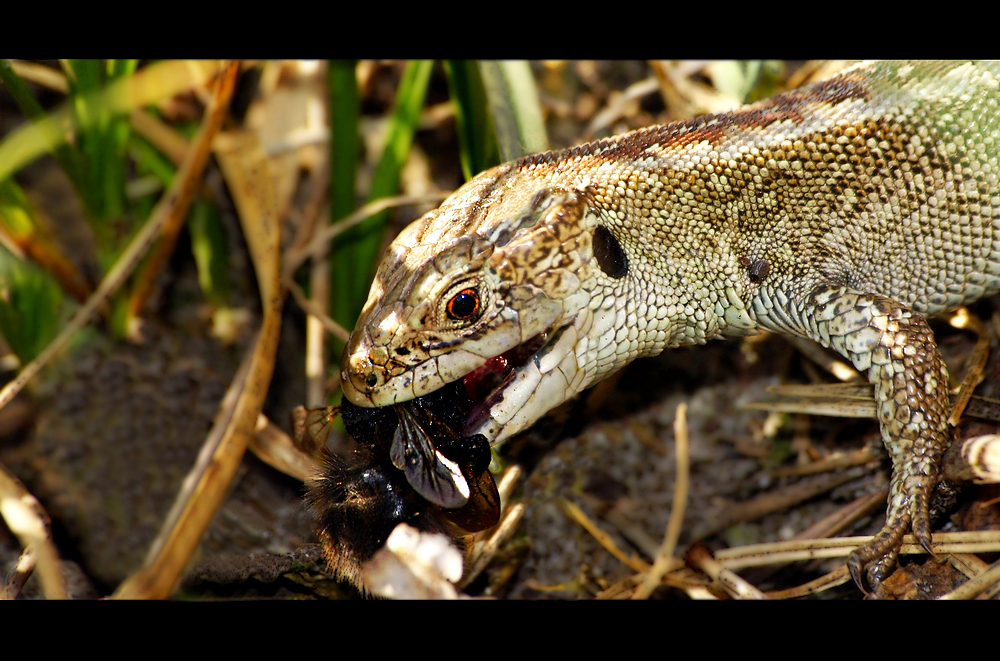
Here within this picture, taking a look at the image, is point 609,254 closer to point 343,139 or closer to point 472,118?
point 472,118

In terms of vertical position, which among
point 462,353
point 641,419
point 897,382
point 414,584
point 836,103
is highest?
point 836,103

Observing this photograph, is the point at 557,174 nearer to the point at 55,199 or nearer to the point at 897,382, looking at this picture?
the point at 897,382

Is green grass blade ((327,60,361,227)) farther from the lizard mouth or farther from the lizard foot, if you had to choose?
the lizard foot

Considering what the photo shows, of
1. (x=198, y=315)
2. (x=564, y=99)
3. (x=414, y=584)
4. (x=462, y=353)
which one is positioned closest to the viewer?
(x=414, y=584)

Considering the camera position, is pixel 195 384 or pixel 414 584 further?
pixel 195 384

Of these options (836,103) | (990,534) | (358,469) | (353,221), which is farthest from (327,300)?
(990,534)

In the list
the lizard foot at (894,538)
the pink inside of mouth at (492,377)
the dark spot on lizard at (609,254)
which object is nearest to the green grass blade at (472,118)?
the dark spot on lizard at (609,254)

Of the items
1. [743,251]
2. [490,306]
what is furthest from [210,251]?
[743,251]

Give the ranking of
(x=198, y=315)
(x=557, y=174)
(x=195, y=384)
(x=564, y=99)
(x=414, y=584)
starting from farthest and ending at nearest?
(x=564, y=99) → (x=198, y=315) → (x=195, y=384) → (x=557, y=174) → (x=414, y=584)
